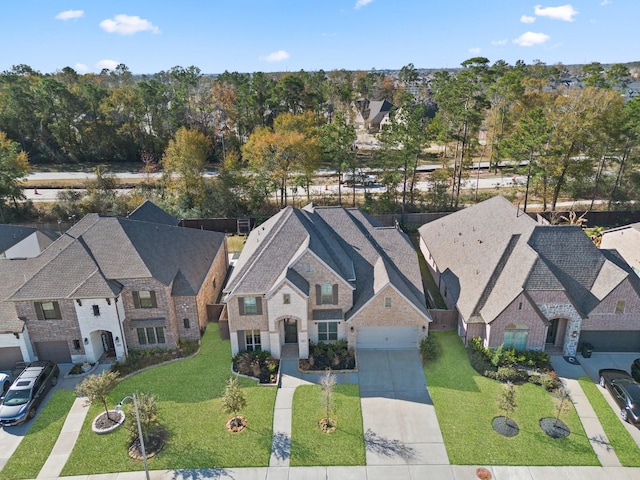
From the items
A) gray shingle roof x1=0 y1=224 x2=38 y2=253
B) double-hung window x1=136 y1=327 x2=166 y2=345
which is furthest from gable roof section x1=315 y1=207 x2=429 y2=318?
gray shingle roof x1=0 y1=224 x2=38 y2=253

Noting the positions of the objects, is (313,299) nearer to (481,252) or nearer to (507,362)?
(507,362)

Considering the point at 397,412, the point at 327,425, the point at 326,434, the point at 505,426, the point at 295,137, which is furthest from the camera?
the point at 295,137

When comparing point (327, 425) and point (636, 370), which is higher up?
point (636, 370)

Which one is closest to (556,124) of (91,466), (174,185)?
(174,185)

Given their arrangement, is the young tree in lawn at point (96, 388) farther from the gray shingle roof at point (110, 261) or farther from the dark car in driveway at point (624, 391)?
the dark car in driveway at point (624, 391)

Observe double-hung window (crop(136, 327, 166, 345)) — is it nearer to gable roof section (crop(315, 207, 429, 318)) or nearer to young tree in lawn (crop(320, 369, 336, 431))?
young tree in lawn (crop(320, 369, 336, 431))

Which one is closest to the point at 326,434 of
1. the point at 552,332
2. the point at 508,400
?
the point at 508,400
